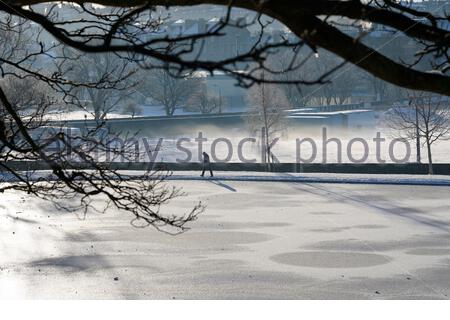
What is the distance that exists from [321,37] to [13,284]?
398 inches

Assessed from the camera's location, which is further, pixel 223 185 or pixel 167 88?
pixel 167 88

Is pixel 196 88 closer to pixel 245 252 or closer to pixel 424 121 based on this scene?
pixel 424 121

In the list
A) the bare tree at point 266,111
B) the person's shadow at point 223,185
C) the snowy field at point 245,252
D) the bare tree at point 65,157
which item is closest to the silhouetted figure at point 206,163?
the person's shadow at point 223,185

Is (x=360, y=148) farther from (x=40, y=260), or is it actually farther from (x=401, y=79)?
(x=401, y=79)

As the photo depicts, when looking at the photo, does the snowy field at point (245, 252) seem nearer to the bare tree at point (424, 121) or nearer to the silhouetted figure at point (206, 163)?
the silhouetted figure at point (206, 163)

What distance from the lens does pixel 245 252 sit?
17797 millimetres

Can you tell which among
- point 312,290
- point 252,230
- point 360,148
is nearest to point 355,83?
point 360,148

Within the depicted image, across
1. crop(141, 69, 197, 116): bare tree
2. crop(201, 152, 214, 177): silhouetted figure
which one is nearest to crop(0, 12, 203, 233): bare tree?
crop(201, 152, 214, 177): silhouetted figure

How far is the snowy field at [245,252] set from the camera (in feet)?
46.4

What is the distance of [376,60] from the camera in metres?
6.04

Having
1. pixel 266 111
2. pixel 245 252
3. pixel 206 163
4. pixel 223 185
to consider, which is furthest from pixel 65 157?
pixel 266 111

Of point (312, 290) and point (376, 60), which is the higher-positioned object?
point (376, 60)

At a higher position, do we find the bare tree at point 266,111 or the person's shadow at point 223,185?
the bare tree at point 266,111

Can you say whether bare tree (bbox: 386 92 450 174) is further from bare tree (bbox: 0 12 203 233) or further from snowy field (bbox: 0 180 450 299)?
bare tree (bbox: 0 12 203 233)
